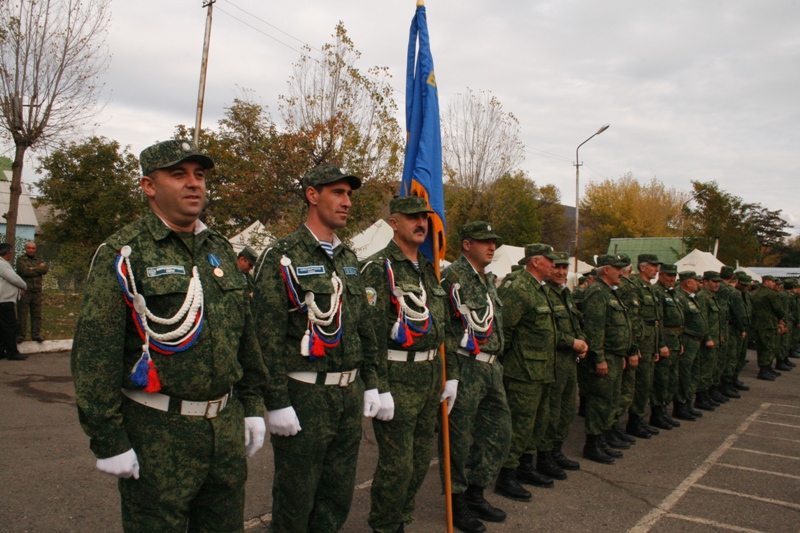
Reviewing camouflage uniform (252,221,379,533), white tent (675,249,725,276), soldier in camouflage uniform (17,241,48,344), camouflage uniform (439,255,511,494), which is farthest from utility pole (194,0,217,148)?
white tent (675,249,725,276)

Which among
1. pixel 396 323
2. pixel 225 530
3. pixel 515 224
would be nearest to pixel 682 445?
pixel 396 323

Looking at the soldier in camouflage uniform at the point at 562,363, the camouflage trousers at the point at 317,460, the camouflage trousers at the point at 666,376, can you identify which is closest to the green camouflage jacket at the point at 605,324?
the soldier in camouflage uniform at the point at 562,363

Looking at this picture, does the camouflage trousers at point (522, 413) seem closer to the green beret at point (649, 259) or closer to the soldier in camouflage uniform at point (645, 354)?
the soldier in camouflage uniform at point (645, 354)

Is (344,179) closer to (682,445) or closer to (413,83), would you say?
(413,83)

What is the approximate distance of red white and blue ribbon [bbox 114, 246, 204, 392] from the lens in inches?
88.7

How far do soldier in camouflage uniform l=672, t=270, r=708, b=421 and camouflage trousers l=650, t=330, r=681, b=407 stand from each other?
36 centimetres

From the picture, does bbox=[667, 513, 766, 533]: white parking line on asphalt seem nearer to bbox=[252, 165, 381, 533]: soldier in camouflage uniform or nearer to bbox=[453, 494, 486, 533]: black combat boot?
bbox=[453, 494, 486, 533]: black combat boot

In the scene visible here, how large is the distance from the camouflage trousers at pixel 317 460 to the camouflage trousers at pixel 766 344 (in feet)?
40.1

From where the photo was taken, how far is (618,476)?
18.9 feet

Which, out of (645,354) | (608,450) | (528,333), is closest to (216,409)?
(528,333)

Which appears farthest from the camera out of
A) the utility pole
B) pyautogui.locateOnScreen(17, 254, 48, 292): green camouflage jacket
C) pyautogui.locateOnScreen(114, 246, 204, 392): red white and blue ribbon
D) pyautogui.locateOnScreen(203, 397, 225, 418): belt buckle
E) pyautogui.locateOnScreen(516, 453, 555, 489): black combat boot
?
the utility pole

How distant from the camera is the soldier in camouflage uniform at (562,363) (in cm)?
561

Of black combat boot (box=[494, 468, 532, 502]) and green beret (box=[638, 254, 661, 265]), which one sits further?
green beret (box=[638, 254, 661, 265])

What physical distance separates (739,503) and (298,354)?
14.1 feet
